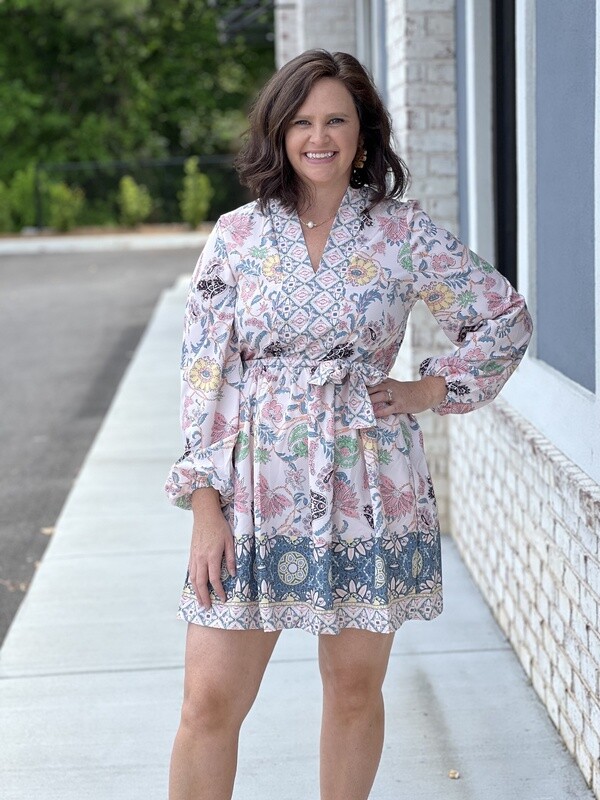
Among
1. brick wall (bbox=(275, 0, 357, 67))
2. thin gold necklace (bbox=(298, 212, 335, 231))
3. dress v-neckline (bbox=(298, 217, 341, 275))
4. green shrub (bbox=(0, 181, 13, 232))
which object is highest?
brick wall (bbox=(275, 0, 357, 67))

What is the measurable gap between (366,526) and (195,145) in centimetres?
3045

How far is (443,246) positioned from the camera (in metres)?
2.56

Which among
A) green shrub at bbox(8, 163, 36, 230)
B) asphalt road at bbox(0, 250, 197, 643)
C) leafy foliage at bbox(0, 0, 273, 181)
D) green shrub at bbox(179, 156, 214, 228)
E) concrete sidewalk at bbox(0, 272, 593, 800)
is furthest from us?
leafy foliage at bbox(0, 0, 273, 181)

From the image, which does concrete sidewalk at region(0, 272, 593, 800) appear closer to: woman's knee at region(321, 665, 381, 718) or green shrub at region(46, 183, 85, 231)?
woman's knee at region(321, 665, 381, 718)

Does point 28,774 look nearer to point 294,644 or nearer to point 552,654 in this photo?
point 294,644

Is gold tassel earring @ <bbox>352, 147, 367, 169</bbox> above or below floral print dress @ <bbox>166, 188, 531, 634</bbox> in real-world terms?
above

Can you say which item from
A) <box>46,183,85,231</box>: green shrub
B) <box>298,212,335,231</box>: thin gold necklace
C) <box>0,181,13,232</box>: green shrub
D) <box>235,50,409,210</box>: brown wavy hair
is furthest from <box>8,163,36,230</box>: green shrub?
<box>298,212,335,231</box>: thin gold necklace

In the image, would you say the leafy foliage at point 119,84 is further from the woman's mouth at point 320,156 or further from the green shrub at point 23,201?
the woman's mouth at point 320,156

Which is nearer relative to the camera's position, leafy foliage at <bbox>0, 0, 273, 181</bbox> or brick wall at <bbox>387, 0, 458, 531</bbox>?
brick wall at <bbox>387, 0, 458, 531</bbox>

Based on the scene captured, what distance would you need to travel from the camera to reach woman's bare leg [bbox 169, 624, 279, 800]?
2.51 meters

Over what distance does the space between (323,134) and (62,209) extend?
84.7ft

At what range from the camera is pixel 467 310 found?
260 cm

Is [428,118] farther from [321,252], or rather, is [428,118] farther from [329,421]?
[329,421]

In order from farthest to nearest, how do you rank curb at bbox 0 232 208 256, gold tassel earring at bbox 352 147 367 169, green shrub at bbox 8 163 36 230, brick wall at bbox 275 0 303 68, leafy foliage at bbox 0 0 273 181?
1. leafy foliage at bbox 0 0 273 181
2. green shrub at bbox 8 163 36 230
3. curb at bbox 0 232 208 256
4. brick wall at bbox 275 0 303 68
5. gold tassel earring at bbox 352 147 367 169
